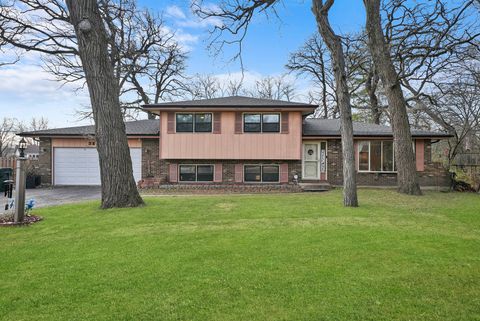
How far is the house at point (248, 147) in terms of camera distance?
588 inches

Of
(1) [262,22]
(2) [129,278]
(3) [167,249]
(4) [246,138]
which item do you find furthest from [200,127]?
(2) [129,278]

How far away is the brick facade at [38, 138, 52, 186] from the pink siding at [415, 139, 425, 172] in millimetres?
19179

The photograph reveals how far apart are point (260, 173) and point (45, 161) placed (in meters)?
11.6

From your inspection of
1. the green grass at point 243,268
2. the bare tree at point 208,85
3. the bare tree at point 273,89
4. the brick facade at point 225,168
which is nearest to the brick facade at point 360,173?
the brick facade at point 225,168

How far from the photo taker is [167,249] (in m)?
4.73

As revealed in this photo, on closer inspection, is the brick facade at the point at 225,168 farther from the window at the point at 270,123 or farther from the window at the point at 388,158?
the window at the point at 388,158

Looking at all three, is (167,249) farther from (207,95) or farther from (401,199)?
(207,95)

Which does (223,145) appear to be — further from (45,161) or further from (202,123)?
(45,161)

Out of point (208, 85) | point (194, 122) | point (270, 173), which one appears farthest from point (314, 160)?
point (208, 85)

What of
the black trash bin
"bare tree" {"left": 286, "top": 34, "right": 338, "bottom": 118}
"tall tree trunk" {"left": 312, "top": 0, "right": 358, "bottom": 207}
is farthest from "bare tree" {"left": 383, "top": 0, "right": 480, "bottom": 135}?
the black trash bin

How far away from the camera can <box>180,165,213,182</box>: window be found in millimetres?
15742

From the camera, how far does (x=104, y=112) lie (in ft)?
29.1

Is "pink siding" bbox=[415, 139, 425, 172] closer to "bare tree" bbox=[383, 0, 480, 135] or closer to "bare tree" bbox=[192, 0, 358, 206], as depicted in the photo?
"bare tree" bbox=[383, 0, 480, 135]

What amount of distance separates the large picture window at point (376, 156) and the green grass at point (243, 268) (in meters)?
8.51
